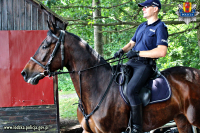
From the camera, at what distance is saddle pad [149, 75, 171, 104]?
10.1 feet

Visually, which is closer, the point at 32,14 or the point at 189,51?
the point at 32,14

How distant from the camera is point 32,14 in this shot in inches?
197

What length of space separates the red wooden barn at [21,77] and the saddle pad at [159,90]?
8.99 feet

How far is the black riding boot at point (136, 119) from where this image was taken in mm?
2844

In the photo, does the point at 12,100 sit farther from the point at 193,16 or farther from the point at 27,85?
the point at 193,16

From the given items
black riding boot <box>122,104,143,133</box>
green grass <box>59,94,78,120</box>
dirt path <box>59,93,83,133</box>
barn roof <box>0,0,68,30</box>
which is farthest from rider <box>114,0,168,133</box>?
green grass <box>59,94,78,120</box>

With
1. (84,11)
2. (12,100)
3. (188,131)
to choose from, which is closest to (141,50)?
(188,131)

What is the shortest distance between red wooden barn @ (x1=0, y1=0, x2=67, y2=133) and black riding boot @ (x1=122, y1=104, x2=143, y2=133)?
2.65 meters

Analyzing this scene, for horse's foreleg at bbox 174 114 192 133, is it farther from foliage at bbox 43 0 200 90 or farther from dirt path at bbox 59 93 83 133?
foliage at bbox 43 0 200 90

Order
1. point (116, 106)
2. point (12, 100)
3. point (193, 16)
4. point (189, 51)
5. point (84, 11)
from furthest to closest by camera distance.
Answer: point (189, 51), point (84, 11), point (193, 16), point (12, 100), point (116, 106)

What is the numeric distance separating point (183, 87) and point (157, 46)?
89 centimetres

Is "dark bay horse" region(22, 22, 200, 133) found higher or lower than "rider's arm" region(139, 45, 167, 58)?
lower

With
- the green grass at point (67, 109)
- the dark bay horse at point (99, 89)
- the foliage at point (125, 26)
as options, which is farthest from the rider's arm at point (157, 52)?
the green grass at point (67, 109)

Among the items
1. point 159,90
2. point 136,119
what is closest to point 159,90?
point 159,90
